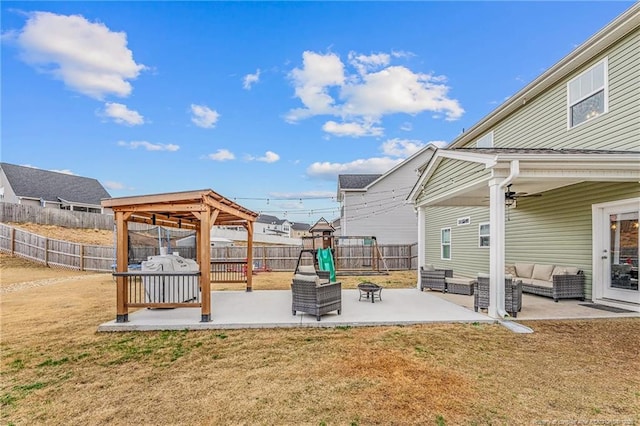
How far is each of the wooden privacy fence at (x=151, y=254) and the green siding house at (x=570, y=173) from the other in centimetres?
754

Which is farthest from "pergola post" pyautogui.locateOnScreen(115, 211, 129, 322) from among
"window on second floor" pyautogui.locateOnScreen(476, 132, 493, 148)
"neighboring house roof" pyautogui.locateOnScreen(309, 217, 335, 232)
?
"window on second floor" pyautogui.locateOnScreen(476, 132, 493, 148)

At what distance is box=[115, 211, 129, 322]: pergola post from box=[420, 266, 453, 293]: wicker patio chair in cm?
727

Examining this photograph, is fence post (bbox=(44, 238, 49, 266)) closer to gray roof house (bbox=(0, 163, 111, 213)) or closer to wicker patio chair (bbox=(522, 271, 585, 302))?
gray roof house (bbox=(0, 163, 111, 213))

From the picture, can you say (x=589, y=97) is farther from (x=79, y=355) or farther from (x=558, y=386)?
(x=79, y=355)

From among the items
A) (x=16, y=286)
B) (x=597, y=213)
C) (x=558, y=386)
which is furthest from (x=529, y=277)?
(x=16, y=286)

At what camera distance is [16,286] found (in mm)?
11320

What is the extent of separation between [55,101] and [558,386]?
17.6 m

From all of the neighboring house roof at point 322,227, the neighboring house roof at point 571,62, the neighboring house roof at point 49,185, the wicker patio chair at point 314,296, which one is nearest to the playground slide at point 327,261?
the neighboring house roof at point 322,227

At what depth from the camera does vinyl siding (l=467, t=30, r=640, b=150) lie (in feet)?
20.6

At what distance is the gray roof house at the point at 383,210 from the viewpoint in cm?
1980

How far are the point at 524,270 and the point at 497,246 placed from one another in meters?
3.97

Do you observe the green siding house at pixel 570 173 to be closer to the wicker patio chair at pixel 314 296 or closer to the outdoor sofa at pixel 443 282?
the outdoor sofa at pixel 443 282

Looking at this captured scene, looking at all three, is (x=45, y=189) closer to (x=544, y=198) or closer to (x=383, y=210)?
(x=383, y=210)

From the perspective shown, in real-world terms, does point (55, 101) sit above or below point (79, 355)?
above
